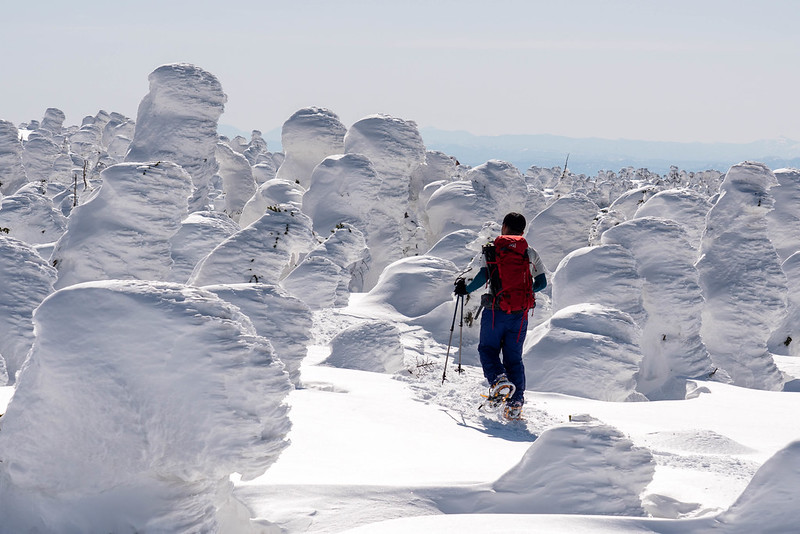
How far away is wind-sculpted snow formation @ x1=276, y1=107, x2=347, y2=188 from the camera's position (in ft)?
81.4

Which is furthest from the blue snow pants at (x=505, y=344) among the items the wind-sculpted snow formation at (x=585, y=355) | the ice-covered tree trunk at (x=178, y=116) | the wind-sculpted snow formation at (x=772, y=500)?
the ice-covered tree trunk at (x=178, y=116)

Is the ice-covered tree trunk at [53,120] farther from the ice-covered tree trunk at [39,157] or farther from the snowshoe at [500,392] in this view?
the snowshoe at [500,392]

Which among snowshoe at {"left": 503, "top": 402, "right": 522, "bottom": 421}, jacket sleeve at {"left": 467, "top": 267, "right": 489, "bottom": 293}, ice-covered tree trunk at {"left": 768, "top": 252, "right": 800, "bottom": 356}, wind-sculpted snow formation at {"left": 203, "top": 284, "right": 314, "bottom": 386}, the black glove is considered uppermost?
jacket sleeve at {"left": 467, "top": 267, "right": 489, "bottom": 293}

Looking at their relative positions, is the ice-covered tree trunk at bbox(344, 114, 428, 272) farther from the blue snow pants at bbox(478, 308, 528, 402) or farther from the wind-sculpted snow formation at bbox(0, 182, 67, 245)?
the blue snow pants at bbox(478, 308, 528, 402)

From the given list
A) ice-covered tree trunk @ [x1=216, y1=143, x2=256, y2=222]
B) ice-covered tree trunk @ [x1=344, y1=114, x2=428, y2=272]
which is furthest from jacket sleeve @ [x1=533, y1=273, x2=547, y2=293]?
ice-covered tree trunk @ [x1=216, y1=143, x2=256, y2=222]

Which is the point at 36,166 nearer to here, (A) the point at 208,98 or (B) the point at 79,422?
(A) the point at 208,98

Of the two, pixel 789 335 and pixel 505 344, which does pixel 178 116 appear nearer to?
pixel 505 344

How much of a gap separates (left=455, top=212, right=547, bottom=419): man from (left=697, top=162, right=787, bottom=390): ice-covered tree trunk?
9147mm

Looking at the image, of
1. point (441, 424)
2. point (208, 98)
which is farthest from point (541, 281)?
point (208, 98)

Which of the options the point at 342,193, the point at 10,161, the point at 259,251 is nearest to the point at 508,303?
the point at 259,251

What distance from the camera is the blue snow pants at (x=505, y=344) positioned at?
7.07 metres

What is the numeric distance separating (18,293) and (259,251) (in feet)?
11.3

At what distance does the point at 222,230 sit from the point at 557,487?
11.4 meters

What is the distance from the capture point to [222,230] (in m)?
14.8
